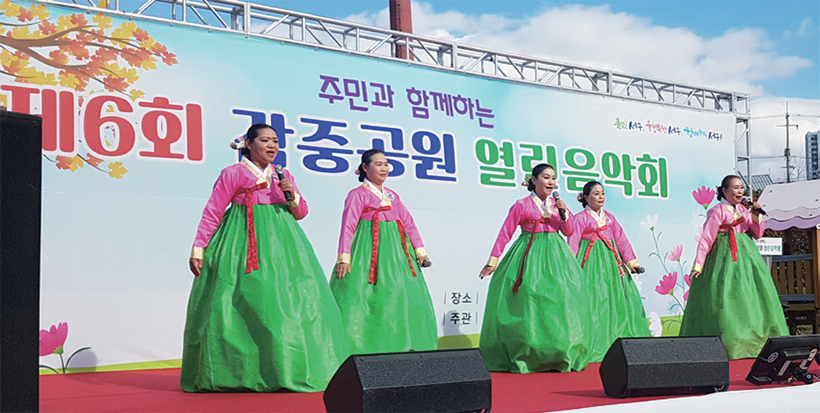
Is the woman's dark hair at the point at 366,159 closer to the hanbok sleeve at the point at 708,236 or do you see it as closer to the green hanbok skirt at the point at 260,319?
the green hanbok skirt at the point at 260,319

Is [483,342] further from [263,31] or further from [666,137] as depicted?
[666,137]

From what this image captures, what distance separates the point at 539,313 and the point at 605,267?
1424 mm

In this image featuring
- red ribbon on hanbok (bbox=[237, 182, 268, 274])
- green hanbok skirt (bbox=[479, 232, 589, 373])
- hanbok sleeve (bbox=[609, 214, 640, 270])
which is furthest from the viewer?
hanbok sleeve (bbox=[609, 214, 640, 270])

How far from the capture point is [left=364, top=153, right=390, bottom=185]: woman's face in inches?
243

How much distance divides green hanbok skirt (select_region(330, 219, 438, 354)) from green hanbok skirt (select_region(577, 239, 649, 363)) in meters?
1.55

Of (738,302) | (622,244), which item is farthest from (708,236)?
(622,244)

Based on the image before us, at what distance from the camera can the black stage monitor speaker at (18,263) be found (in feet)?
8.23

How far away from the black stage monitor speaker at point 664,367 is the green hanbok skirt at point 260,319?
155 centimetres

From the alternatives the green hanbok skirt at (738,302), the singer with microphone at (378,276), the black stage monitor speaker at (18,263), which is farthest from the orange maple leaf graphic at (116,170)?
the green hanbok skirt at (738,302)

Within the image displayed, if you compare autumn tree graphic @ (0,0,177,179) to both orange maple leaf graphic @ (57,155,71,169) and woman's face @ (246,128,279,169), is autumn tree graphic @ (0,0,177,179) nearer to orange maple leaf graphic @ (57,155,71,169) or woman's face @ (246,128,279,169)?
orange maple leaf graphic @ (57,155,71,169)

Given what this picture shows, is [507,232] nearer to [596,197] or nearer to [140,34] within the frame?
[596,197]

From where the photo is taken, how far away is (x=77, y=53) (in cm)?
656

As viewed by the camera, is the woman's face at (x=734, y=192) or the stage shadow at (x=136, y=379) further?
the woman's face at (x=734, y=192)

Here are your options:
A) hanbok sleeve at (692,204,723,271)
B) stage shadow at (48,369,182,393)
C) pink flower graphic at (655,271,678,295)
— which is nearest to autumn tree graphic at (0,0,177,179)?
stage shadow at (48,369,182,393)
